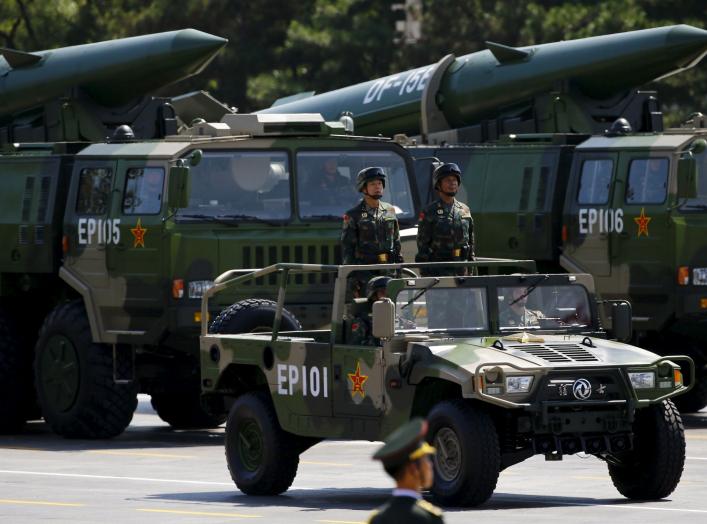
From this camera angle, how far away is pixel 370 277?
15.0 meters

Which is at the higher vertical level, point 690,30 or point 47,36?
point 47,36

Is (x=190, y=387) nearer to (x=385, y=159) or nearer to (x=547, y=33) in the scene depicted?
(x=385, y=159)

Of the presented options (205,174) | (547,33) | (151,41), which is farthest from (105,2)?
(205,174)

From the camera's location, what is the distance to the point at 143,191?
19.7 m

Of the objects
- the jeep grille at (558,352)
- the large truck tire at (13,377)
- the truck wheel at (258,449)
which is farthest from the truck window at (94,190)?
the jeep grille at (558,352)

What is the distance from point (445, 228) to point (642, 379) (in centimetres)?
252

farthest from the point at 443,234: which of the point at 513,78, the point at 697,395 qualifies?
the point at 513,78

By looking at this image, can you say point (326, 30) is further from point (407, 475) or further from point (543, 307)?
point (407, 475)

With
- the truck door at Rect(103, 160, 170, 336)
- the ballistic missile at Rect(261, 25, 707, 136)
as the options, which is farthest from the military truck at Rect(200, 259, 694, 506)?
the ballistic missile at Rect(261, 25, 707, 136)

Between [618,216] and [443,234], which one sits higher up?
[618,216]

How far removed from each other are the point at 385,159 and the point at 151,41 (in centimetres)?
364

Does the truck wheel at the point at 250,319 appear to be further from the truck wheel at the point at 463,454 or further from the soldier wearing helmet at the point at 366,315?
the truck wheel at the point at 463,454

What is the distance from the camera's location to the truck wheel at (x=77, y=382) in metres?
19.6

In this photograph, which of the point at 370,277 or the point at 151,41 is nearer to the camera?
the point at 370,277
